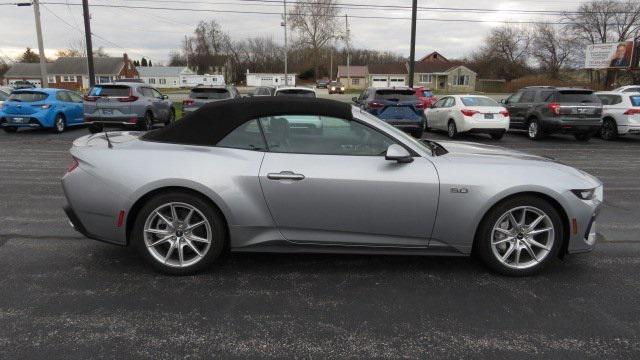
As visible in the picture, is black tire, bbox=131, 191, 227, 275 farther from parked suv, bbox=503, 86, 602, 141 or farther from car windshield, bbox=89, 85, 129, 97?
parked suv, bbox=503, 86, 602, 141

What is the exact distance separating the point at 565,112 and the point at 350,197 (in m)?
12.7

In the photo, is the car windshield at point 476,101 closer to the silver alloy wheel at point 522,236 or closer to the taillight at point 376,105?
the taillight at point 376,105

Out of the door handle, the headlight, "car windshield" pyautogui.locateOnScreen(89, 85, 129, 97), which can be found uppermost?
Result: "car windshield" pyautogui.locateOnScreen(89, 85, 129, 97)

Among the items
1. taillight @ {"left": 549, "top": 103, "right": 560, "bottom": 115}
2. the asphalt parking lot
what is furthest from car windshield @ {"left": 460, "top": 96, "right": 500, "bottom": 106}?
the asphalt parking lot

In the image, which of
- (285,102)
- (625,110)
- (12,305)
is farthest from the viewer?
(625,110)

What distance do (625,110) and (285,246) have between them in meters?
14.8

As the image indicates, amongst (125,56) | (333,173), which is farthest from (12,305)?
(125,56)

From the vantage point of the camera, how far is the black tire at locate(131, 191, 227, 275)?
3787 millimetres

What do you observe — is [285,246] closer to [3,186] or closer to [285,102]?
[285,102]

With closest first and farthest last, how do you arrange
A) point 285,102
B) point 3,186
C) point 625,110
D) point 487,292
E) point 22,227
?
point 487,292 → point 285,102 → point 22,227 → point 3,186 → point 625,110

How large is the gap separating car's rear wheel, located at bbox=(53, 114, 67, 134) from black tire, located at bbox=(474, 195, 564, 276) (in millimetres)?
14675

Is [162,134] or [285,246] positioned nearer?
[285,246]

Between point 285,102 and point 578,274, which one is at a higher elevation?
point 285,102

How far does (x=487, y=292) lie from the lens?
12.1 feet
